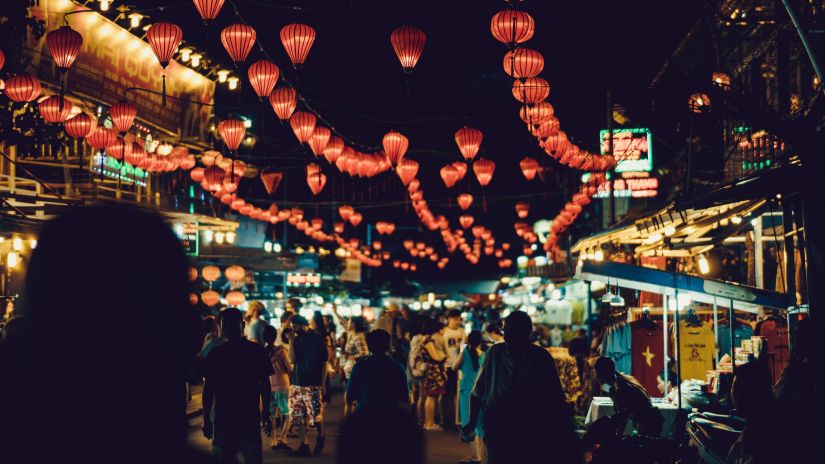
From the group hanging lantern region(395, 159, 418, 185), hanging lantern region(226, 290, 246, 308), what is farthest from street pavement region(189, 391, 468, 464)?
hanging lantern region(226, 290, 246, 308)

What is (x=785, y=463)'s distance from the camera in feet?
16.4

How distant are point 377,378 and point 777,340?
704 cm

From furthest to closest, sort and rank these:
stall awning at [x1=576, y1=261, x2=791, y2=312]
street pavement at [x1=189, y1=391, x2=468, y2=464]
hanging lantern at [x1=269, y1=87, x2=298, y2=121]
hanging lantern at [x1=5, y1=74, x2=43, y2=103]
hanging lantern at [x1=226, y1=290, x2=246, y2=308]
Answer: hanging lantern at [x1=226, y1=290, x2=246, y2=308] < hanging lantern at [x1=269, y1=87, x2=298, y2=121] < hanging lantern at [x1=5, y1=74, x2=43, y2=103] < street pavement at [x1=189, y1=391, x2=468, y2=464] < stall awning at [x1=576, y1=261, x2=791, y2=312]

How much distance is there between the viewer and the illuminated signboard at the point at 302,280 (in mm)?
46394

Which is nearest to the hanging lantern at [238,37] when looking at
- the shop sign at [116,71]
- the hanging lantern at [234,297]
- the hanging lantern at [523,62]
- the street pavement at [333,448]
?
the hanging lantern at [523,62]

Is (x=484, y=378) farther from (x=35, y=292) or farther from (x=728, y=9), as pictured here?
(x=728, y=9)

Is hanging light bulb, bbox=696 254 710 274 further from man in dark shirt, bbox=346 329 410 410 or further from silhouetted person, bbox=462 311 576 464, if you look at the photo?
silhouetted person, bbox=462 311 576 464

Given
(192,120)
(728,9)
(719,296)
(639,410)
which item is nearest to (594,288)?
(728,9)

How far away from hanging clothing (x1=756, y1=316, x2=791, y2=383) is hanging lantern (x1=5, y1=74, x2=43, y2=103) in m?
12.7

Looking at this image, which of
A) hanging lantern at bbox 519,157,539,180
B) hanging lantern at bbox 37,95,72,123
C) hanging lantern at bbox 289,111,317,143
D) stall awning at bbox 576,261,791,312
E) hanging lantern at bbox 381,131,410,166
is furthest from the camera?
hanging lantern at bbox 519,157,539,180

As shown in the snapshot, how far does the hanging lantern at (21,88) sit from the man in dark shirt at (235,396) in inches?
312

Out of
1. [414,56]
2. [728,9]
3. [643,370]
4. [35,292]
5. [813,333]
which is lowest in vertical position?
[643,370]

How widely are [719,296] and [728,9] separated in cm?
882

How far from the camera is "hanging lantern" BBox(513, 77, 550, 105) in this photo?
16391 millimetres
